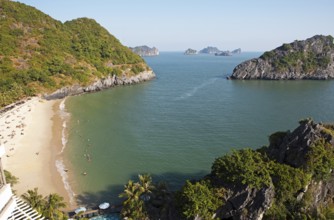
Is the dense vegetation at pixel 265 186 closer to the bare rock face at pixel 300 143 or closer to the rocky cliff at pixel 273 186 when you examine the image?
the rocky cliff at pixel 273 186

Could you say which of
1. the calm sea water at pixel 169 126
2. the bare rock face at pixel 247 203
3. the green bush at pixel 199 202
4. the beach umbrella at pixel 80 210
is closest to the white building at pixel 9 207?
the green bush at pixel 199 202

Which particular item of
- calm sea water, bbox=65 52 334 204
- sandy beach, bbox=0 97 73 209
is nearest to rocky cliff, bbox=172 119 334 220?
calm sea water, bbox=65 52 334 204

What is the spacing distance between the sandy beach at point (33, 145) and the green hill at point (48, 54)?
11.5m

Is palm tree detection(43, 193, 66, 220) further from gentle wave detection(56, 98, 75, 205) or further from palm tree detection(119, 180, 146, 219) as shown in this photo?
gentle wave detection(56, 98, 75, 205)

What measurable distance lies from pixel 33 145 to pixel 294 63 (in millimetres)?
147488

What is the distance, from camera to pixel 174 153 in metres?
56.8

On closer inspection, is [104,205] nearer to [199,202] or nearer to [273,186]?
[199,202]

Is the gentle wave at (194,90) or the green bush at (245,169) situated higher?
the green bush at (245,169)

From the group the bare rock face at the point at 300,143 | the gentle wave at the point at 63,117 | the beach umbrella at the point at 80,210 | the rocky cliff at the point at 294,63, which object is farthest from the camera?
the rocky cliff at the point at 294,63

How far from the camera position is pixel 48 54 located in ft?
408

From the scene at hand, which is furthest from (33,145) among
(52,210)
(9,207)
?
(9,207)

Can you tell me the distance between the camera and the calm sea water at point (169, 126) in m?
50.3

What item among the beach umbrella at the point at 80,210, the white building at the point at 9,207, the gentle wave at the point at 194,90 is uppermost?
the white building at the point at 9,207

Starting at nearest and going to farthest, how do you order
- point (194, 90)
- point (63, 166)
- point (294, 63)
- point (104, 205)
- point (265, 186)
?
point (265, 186), point (104, 205), point (63, 166), point (194, 90), point (294, 63)
